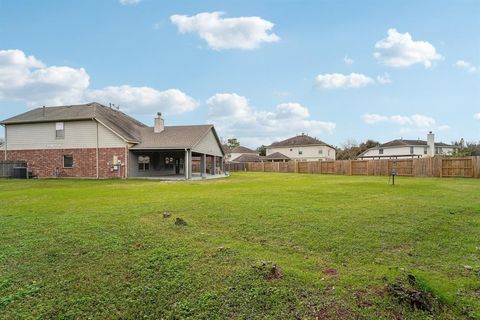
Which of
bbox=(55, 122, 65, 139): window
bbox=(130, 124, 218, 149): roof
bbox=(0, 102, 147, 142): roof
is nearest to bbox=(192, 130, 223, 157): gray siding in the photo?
bbox=(130, 124, 218, 149): roof

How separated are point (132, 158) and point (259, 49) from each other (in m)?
12.7

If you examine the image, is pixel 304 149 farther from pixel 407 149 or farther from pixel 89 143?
pixel 89 143

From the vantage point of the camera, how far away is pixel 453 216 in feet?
25.4

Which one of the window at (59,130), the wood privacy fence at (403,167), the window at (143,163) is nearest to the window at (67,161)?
the window at (59,130)

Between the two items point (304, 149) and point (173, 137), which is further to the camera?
point (304, 149)

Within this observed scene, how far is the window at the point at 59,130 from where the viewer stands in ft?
82.9

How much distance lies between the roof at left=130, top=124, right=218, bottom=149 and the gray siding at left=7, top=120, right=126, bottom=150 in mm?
2264

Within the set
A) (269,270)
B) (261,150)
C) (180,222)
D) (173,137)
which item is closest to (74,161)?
(173,137)

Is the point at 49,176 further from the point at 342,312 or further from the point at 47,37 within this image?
the point at 342,312

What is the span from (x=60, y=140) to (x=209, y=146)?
12.0m

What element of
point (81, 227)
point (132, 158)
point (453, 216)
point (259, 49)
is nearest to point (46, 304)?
point (81, 227)

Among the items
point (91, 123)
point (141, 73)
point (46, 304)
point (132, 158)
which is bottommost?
point (46, 304)

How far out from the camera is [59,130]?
2536 centimetres

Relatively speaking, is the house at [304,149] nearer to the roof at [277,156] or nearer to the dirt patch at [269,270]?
the roof at [277,156]
